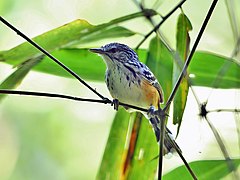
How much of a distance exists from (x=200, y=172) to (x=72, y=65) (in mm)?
453

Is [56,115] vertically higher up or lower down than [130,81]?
higher up

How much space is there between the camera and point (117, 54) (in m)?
1.94

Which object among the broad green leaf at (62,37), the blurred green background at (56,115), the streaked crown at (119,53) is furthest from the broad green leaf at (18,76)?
the blurred green background at (56,115)

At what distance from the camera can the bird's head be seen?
6.12 feet

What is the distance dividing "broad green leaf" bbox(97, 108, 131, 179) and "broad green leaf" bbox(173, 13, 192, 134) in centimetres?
26

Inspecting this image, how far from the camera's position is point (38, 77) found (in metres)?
3.38

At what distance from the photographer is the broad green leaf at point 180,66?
140 centimetres

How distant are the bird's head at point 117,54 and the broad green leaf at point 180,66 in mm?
380

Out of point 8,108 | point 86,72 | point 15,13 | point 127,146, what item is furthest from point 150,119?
point 8,108

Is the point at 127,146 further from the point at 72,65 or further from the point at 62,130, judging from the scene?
the point at 62,130

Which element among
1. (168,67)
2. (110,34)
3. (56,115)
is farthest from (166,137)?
(56,115)

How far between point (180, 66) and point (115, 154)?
368 mm

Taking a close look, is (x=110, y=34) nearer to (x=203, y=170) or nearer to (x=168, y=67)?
(x=168, y=67)

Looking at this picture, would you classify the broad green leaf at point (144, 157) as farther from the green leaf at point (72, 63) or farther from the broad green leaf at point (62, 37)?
the broad green leaf at point (62, 37)
